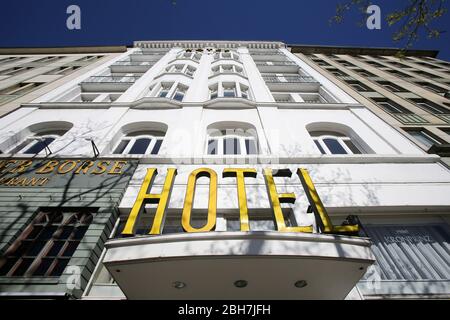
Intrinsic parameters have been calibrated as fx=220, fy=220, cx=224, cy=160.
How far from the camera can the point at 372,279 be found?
18.0ft

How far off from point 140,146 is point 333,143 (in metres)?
9.33

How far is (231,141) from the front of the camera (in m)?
10.7

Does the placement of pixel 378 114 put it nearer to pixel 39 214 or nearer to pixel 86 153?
pixel 86 153

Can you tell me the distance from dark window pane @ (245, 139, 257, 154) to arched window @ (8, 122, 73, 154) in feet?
28.9

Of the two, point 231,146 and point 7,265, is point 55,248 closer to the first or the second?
point 7,265

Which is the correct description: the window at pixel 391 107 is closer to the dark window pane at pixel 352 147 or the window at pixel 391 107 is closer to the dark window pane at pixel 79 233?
the dark window pane at pixel 352 147

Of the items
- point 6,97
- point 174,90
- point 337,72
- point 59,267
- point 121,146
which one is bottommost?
point 59,267

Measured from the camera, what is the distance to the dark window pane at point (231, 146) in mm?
10164

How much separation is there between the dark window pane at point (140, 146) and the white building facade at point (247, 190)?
8 centimetres

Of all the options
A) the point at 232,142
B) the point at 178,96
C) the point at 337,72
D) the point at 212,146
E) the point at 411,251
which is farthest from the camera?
the point at 337,72

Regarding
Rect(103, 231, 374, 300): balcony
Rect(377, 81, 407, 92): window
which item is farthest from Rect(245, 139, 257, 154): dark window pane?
Rect(377, 81, 407, 92): window

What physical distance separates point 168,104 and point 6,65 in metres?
21.2

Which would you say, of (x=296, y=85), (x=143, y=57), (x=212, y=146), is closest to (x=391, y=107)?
(x=296, y=85)

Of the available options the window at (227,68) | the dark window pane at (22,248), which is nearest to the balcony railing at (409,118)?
the window at (227,68)
